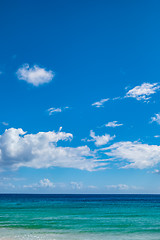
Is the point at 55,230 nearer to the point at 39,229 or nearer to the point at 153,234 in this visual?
the point at 39,229

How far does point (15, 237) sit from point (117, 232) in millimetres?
9191

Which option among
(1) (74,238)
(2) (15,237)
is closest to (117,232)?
(1) (74,238)

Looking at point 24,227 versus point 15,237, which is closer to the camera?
point 15,237

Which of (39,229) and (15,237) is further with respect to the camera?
(39,229)

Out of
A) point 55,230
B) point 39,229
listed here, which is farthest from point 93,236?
point 39,229

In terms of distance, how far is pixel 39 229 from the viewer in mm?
23297

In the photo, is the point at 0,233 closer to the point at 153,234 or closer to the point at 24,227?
the point at 24,227

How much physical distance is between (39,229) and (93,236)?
19.4ft

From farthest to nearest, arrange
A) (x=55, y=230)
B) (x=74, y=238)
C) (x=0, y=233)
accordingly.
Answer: (x=55, y=230), (x=0, y=233), (x=74, y=238)

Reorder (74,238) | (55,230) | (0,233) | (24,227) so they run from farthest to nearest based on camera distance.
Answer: (24,227) → (55,230) → (0,233) → (74,238)

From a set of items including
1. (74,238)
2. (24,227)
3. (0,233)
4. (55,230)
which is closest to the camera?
(74,238)

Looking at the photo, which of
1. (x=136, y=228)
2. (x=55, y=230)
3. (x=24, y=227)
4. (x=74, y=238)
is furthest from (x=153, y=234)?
(x=24, y=227)

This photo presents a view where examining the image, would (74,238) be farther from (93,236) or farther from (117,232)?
(117,232)

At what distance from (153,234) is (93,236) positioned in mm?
5514
